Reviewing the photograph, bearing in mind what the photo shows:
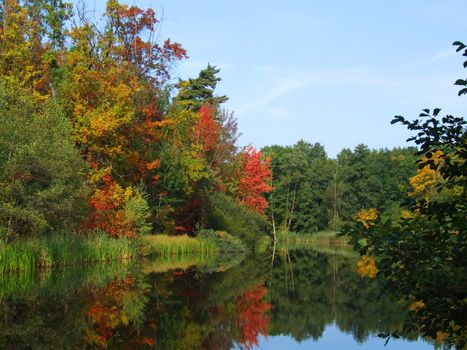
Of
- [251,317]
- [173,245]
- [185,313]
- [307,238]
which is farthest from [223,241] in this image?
[307,238]

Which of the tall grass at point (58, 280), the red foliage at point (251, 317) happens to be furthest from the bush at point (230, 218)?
the red foliage at point (251, 317)

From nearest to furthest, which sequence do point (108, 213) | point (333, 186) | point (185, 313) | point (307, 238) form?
point (185, 313) → point (108, 213) → point (307, 238) → point (333, 186)

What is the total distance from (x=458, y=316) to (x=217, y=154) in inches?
1377

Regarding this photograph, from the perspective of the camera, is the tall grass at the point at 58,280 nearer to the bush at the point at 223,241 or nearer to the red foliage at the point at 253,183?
the bush at the point at 223,241

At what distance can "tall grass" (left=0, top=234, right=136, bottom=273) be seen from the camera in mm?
17109

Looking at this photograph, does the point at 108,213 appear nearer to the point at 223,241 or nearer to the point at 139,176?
the point at 139,176

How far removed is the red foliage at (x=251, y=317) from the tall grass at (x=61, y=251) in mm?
7185

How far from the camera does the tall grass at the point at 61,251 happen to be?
56.1 ft

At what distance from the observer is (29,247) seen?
1786cm

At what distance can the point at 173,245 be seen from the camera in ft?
96.4

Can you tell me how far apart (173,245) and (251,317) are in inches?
694

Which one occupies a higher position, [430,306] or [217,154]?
[217,154]

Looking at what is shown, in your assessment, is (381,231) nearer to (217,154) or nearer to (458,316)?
(458,316)

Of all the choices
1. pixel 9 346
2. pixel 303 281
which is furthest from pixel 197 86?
pixel 9 346
